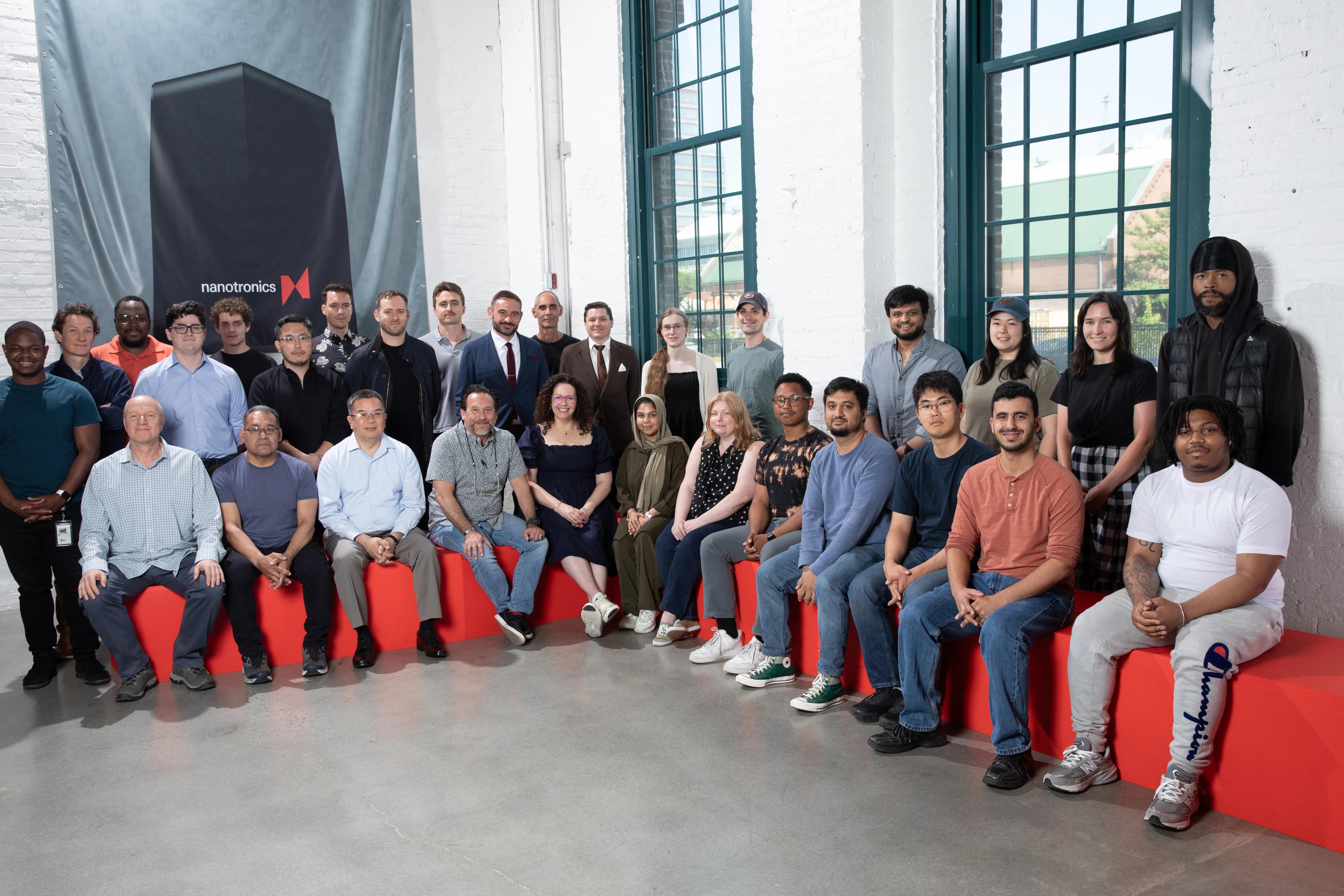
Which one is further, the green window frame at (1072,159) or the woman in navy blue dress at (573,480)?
the woman in navy blue dress at (573,480)

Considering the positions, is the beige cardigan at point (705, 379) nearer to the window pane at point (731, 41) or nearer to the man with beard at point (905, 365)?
the man with beard at point (905, 365)

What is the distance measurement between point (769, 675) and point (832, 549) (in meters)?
0.58

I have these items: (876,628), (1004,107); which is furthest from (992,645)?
(1004,107)

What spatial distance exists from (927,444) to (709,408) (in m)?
1.30

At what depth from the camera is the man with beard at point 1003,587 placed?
3051 mm

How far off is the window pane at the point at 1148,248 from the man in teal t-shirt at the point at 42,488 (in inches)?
178

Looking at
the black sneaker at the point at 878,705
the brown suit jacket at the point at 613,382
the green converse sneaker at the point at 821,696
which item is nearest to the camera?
the black sneaker at the point at 878,705

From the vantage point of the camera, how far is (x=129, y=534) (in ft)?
13.7

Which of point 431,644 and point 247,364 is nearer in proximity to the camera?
point 431,644

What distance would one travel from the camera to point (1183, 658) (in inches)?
108

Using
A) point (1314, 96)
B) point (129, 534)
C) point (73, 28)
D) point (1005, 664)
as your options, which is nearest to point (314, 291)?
point (73, 28)

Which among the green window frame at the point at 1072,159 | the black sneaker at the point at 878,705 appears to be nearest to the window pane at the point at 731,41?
the green window frame at the point at 1072,159

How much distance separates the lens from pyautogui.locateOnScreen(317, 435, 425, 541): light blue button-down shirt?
4586 millimetres

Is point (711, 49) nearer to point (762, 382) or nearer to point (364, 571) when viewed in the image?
point (762, 382)
